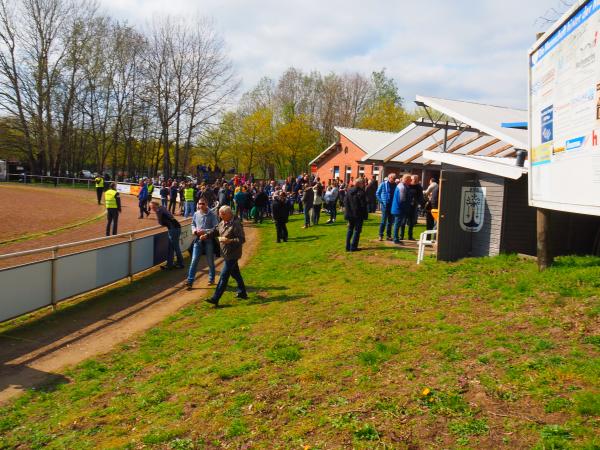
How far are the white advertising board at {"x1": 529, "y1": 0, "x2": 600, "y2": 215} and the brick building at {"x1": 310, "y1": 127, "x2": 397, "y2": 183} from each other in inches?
987

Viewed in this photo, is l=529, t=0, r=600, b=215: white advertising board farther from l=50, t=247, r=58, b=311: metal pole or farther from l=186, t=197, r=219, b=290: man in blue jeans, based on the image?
l=50, t=247, r=58, b=311: metal pole

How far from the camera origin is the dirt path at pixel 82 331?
21.7 feet

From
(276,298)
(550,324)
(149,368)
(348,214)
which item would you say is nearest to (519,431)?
(550,324)

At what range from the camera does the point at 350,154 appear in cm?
3691

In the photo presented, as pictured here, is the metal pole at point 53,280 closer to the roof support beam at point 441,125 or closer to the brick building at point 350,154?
the roof support beam at point 441,125

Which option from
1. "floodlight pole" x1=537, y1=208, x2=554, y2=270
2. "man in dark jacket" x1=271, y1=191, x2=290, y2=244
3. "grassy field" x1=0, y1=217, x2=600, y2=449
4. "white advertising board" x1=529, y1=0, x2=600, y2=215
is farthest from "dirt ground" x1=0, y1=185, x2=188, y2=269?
"white advertising board" x1=529, y1=0, x2=600, y2=215

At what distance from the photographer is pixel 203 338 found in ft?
24.5

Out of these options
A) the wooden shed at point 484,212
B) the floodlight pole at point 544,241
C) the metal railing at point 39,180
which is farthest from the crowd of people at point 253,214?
the metal railing at point 39,180

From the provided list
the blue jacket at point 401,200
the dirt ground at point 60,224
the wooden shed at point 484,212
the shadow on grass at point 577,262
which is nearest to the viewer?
the shadow on grass at point 577,262

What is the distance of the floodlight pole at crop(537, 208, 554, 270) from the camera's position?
7773mm

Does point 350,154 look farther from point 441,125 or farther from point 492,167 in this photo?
point 492,167

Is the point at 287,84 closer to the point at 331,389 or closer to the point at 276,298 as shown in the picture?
the point at 276,298

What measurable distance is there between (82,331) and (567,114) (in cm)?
790

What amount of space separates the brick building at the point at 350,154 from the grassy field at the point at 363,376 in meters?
25.4
